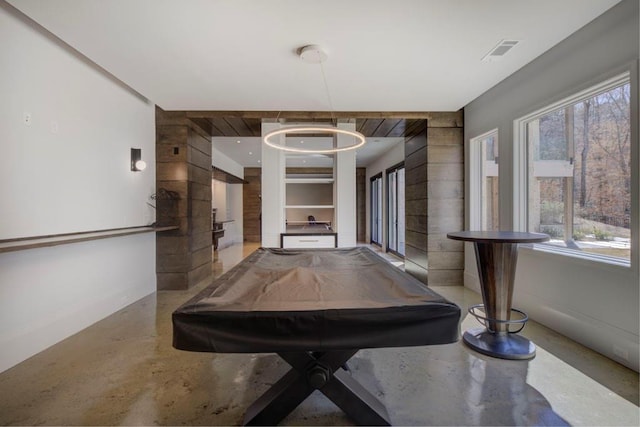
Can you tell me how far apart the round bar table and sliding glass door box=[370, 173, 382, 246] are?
6.19 m

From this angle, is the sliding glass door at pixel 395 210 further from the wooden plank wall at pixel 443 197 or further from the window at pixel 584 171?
the window at pixel 584 171

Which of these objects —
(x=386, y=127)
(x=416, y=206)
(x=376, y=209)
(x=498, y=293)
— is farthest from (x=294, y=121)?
(x=376, y=209)

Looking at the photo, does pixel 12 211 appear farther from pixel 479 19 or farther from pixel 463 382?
pixel 479 19

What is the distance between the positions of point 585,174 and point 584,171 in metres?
0.03

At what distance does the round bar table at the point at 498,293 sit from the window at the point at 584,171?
55 cm

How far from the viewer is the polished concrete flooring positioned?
1712 millimetres

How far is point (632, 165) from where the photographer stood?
2146mm

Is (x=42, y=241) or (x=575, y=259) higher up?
(x=42, y=241)

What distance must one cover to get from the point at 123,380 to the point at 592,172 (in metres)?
4.14

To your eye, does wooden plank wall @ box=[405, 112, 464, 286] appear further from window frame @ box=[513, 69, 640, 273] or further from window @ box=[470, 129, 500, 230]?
window frame @ box=[513, 69, 640, 273]

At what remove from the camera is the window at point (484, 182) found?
12.9ft

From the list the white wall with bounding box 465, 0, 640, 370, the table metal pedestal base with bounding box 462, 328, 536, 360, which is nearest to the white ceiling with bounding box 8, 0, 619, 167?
the white wall with bounding box 465, 0, 640, 370

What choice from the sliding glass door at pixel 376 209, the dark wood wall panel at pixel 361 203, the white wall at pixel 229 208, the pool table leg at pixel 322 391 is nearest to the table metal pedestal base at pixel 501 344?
the pool table leg at pixel 322 391

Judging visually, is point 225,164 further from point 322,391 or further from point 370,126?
point 322,391
